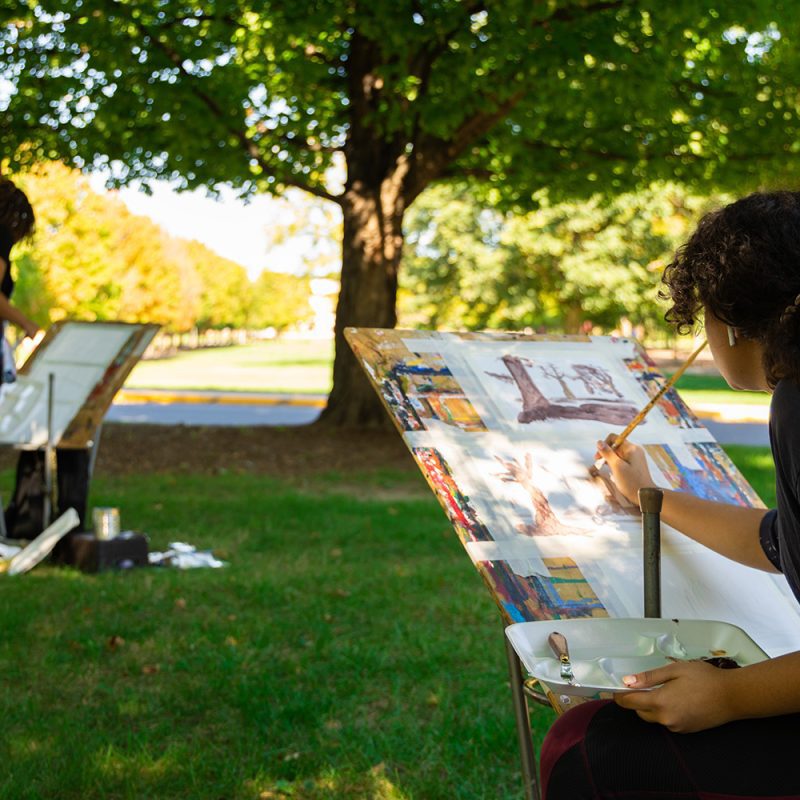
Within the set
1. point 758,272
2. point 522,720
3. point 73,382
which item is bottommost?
point 73,382

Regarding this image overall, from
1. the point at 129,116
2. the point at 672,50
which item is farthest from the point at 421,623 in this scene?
the point at 129,116

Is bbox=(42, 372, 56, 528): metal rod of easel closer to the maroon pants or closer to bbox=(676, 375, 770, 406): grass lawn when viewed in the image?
the maroon pants

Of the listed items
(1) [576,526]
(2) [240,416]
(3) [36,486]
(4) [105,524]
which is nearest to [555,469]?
(1) [576,526]

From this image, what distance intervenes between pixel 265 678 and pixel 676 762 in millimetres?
2423

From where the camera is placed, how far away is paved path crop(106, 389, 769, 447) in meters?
14.7

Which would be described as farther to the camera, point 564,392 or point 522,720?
point 564,392

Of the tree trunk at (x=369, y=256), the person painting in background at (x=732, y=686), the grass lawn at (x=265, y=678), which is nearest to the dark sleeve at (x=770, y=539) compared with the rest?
the person painting in background at (x=732, y=686)

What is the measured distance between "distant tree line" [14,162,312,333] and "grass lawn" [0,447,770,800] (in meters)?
6.32

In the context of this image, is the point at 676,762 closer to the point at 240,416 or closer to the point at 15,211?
the point at 15,211

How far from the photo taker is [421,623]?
4.59 metres

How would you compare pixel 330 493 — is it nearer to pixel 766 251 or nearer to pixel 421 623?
pixel 421 623

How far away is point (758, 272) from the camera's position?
175 cm

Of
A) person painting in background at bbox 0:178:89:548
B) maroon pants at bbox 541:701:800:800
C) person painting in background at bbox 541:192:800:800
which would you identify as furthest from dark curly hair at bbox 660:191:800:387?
person painting in background at bbox 0:178:89:548

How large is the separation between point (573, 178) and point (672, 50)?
263 cm
